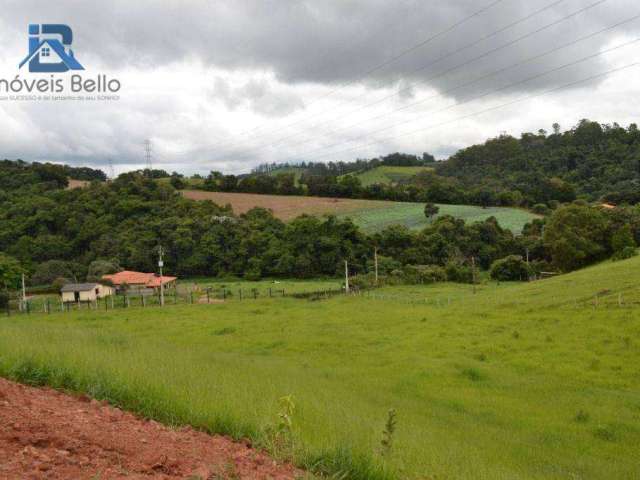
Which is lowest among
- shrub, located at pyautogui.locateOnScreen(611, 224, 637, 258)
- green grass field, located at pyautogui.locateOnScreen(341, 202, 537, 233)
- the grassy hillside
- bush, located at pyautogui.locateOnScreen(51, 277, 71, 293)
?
bush, located at pyautogui.locateOnScreen(51, 277, 71, 293)

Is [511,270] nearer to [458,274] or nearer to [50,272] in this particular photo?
[458,274]

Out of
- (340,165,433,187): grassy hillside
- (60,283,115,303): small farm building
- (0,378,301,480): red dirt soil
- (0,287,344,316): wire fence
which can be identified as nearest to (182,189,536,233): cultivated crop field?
(0,287,344,316): wire fence

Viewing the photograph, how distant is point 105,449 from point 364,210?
249ft

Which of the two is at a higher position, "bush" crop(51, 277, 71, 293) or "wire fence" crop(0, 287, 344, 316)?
"bush" crop(51, 277, 71, 293)

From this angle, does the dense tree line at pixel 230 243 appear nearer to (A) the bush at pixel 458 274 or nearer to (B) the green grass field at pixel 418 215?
(A) the bush at pixel 458 274

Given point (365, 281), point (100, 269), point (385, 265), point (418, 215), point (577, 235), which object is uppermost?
point (418, 215)

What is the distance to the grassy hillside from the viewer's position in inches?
4624

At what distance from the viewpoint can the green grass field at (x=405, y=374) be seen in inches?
289

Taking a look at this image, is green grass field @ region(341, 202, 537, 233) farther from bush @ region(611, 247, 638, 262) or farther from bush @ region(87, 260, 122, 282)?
bush @ region(87, 260, 122, 282)

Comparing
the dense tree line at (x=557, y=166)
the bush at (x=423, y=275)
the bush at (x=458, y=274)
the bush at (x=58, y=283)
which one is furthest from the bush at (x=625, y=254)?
the bush at (x=58, y=283)

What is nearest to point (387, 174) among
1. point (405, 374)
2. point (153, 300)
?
point (153, 300)

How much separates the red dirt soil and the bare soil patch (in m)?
67.9

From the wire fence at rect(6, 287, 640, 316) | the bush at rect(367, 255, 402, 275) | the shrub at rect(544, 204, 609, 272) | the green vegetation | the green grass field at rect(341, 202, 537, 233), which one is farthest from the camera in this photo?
the green grass field at rect(341, 202, 537, 233)

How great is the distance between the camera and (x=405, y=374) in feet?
58.5
